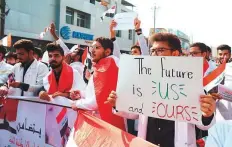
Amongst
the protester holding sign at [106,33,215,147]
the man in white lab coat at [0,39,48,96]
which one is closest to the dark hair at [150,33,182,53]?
the protester holding sign at [106,33,215,147]

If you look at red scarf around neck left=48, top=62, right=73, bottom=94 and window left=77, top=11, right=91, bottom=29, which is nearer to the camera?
red scarf around neck left=48, top=62, right=73, bottom=94

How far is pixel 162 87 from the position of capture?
233 centimetres

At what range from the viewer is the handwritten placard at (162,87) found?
7.18ft

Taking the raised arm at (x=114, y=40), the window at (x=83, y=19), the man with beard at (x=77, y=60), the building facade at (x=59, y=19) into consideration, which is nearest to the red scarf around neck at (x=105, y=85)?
the raised arm at (x=114, y=40)

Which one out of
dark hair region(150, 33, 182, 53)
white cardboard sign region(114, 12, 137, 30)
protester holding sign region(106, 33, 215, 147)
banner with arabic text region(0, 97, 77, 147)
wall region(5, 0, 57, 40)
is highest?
wall region(5, 0, 57, 40)

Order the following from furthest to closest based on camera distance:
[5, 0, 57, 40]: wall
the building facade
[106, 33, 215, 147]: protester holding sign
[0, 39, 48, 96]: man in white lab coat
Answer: the building facade → [5, 0, 57, 40]: wall → [0, 39, 48, 96]: man in white lab coat → [106, 33, 215, 147]: protester holding sign

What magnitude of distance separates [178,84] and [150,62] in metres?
0.27

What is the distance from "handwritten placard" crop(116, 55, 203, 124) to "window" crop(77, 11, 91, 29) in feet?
87.5

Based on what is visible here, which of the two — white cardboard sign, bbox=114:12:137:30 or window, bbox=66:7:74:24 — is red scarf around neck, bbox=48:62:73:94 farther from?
window, bbox=66:7:74:24

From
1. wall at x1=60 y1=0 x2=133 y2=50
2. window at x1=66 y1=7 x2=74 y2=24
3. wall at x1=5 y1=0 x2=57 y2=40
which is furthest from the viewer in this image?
window at x1=66 y1=7 x2=74 y2=24

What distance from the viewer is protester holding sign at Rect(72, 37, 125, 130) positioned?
350 centimetres

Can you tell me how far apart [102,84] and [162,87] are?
130 centimetres

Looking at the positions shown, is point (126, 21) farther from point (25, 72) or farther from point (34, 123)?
point (34, 123)

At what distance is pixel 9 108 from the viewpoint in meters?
4.28
